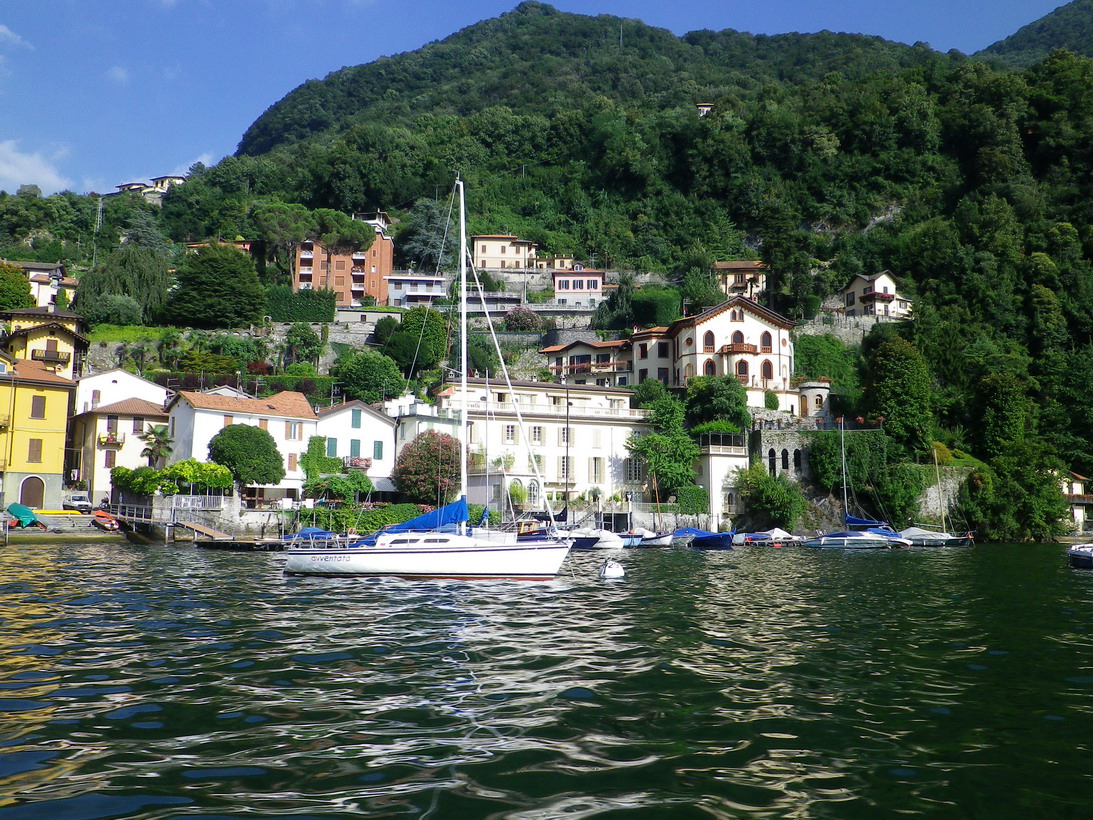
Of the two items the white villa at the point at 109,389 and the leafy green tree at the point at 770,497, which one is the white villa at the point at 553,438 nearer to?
the leafy green tree at the point at 770,497

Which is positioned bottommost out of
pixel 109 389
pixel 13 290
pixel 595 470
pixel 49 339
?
pixel 595 470

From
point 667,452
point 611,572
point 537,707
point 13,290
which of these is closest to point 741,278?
point 667,452

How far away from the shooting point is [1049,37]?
6491 inches

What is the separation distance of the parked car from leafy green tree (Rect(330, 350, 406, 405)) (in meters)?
20.2

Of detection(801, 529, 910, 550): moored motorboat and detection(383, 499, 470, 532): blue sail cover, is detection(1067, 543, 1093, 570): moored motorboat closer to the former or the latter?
detection(801, 529, 910, 550): moored motorboat

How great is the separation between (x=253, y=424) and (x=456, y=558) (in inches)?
1247

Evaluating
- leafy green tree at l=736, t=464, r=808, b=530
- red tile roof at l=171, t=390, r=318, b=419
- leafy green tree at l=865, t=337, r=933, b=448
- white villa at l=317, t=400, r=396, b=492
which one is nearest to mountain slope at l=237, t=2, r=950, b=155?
leafy green tree at l=865, t=337, r=933, b=448

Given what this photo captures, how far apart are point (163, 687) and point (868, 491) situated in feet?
177

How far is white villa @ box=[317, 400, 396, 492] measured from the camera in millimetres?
55531

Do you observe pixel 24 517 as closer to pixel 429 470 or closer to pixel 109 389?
pixel 109 389

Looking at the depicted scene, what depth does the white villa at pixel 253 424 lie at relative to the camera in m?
50.8

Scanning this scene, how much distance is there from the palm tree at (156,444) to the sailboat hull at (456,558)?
3110 centimetres

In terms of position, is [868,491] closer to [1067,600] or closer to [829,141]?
[1067,600]

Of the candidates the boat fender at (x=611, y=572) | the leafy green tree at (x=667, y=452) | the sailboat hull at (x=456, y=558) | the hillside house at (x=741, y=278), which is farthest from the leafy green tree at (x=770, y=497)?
the sailboat hull at (x=456, y=558)
